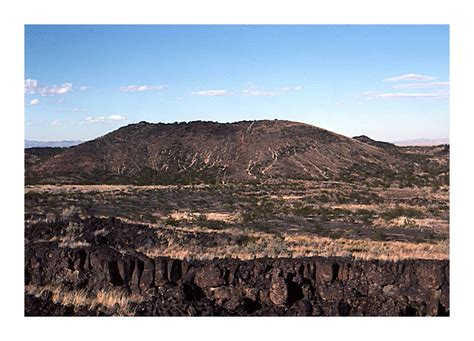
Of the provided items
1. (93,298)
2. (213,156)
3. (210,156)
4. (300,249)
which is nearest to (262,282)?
(93,298)

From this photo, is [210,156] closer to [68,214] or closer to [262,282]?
[68,214]

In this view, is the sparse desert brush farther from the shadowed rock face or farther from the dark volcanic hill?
the dark volcanic hill

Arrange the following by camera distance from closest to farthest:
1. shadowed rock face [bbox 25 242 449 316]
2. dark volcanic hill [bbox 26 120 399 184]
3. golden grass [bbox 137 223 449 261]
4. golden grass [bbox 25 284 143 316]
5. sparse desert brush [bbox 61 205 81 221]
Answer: golden grass [bbox 25 284 143 316] → shadowed rock face [bbox 25 242 449 316] → golden grass [bbox 137 223 449 261] → sparse desert brush [bbox 61 205 81 221] → dark volcanic hill [bbox 26 120 399 184]

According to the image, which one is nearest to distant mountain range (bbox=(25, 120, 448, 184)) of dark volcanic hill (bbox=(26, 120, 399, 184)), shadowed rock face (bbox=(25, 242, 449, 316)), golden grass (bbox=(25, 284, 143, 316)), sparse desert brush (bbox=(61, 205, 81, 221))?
dark volcanic hill (bbox=(26, 120, 399, 184))

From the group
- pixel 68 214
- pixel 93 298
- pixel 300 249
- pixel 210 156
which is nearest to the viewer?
pixel 93 298

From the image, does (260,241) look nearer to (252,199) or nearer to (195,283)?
(195,283)

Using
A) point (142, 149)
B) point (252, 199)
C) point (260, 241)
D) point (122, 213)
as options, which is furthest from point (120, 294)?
point (142, 149)
